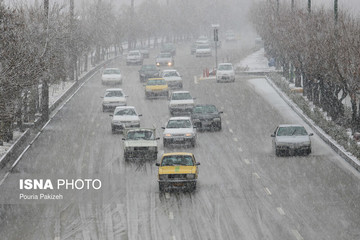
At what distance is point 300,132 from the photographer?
34344 millimetres

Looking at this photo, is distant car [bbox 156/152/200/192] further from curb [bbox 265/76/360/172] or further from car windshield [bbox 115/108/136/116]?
car windshield [bbox 115/108/136/116]

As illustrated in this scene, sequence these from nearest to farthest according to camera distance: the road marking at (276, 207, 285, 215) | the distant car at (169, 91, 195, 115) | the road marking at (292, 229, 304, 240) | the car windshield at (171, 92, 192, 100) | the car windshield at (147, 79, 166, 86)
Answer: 1. the road marking at (292, 229, 304, 240)
2. the road marking at (276, 207, 285, 215)
3. the distant car at (169, 91, 195, 115)
4. the car windshield at (171, 92, 192, 100)
5. the car windshield at (147, 79, 166, 86)

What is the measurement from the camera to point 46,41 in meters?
40.8

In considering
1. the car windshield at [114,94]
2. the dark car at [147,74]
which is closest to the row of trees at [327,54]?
the dark car at [147,74]

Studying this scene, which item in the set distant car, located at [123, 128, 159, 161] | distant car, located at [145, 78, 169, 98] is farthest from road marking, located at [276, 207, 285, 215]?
distant car, located at [145, 78, 169, 98]

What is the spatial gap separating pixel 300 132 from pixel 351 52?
525 cm

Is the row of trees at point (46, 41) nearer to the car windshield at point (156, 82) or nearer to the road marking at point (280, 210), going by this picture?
the car windshield at point (156, 82)

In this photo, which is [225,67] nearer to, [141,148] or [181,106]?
[181,106]

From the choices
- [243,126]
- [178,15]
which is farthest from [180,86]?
[178,15]

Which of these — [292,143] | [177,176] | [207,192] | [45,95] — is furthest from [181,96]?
[177,176]

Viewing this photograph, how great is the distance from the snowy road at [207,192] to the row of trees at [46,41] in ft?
8.44

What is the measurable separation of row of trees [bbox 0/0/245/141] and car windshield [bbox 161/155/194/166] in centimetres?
547

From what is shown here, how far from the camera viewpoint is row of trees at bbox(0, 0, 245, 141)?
1084 inches

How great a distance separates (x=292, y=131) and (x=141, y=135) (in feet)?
21.7
